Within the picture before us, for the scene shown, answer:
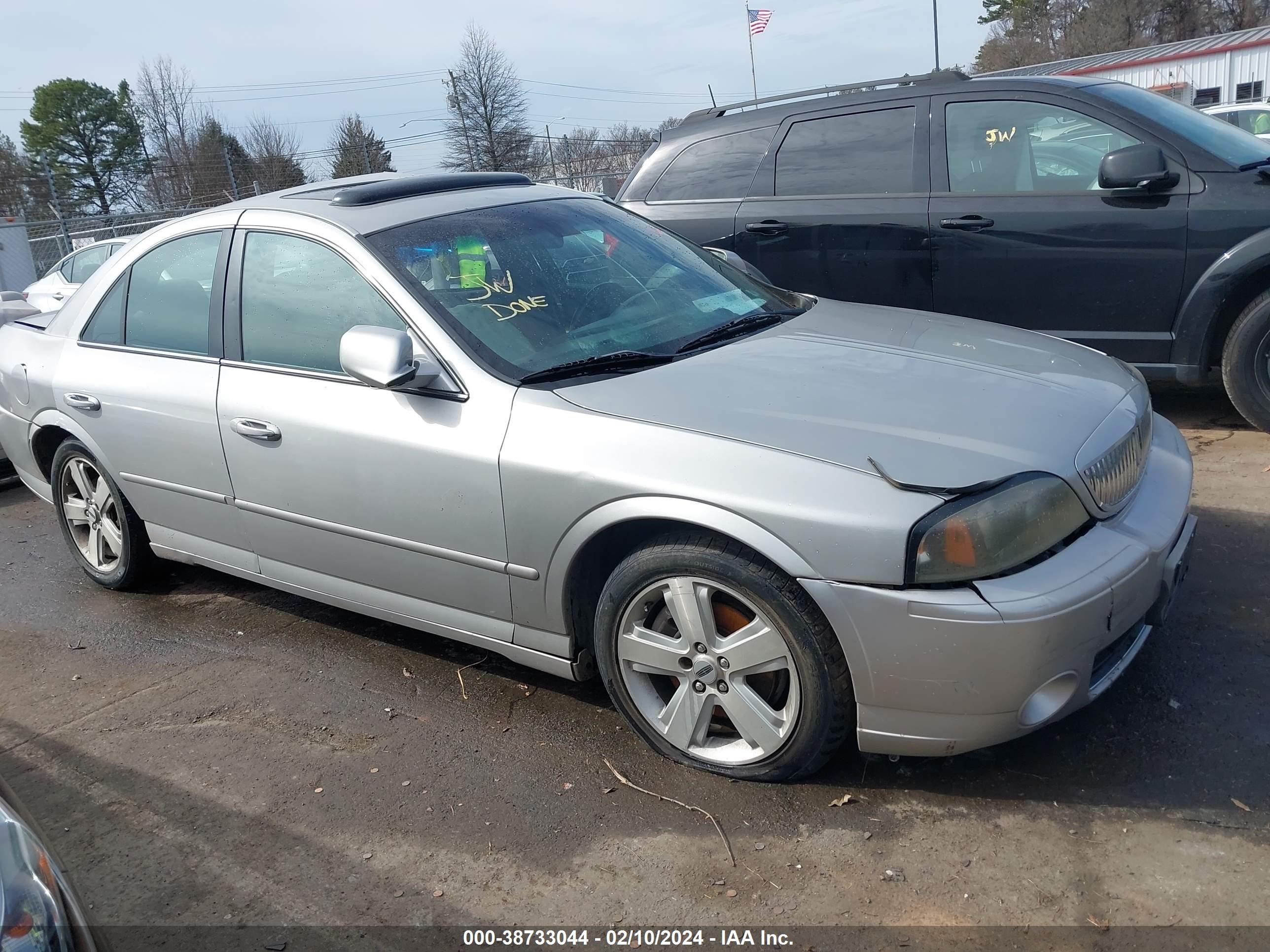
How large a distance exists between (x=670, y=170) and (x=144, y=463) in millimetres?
3580

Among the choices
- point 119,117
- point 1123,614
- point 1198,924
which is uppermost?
point 119,117

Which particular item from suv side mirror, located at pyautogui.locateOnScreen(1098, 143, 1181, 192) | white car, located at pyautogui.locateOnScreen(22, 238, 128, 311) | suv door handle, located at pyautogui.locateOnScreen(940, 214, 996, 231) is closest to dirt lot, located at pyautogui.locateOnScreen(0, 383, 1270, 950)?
suv side mirror, located at pyautogui.locateOnScreen(1098, 143, 1181, 192)

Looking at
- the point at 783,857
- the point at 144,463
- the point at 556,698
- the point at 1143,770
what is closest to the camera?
the point at 783,857

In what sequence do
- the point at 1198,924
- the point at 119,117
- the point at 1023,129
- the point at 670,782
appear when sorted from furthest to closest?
the point at 119,117
the point at 1023,129
the point at 670,782
the point at 1198,924

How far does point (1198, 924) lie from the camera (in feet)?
7.14

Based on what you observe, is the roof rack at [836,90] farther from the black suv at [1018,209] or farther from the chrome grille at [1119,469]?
the chrome grille at [1119,469]

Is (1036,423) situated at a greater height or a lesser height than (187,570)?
greater

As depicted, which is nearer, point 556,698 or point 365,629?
point 556,698

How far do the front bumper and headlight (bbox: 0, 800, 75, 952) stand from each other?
164cm

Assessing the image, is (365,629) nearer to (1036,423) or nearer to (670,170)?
(1036,423)

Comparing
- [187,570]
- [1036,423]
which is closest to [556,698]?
[1036,423]

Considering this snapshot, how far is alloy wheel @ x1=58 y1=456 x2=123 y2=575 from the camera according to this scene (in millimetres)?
4402

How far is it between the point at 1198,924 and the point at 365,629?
117 inches

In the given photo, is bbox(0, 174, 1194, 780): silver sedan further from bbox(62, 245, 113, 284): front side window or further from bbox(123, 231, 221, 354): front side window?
bbox(62, 245, 113, 284): front side window
